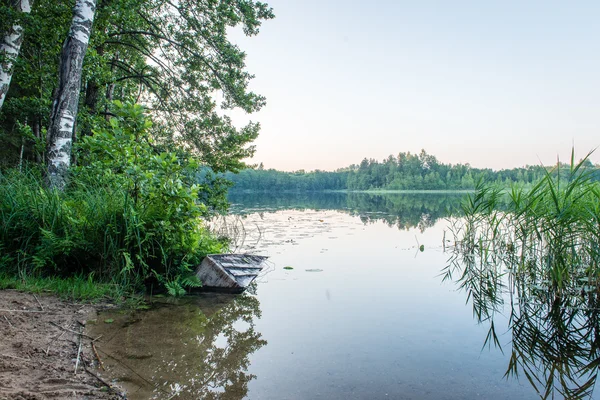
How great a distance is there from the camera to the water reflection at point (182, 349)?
2494mm

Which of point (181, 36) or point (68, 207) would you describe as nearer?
point (68, 207)

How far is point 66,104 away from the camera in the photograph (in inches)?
212

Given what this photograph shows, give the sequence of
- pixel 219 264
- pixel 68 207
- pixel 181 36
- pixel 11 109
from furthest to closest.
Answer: pixel 181 36 < pixel 11 109 < pixel 219 264 < pixel 68 207

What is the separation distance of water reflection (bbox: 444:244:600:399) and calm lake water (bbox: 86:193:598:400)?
0.11 m

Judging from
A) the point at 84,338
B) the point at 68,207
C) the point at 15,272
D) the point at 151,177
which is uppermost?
the point at 151,177

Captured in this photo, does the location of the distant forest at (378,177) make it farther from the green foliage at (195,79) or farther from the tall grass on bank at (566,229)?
the tall grass on bank at (566,229)

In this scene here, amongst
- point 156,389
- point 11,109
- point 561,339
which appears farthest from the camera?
point 11,109

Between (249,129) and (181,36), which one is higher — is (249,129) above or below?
below

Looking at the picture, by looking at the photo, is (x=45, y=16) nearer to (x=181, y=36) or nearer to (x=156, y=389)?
(x=181, y=36)

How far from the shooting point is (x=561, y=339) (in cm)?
369

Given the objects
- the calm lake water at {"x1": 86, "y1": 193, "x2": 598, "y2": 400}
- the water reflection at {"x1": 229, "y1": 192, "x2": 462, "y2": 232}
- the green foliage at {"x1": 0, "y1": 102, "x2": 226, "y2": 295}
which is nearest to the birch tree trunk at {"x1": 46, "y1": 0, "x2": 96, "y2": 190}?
the green foliage at {"x1": 0, "y1": 102, "x2": 226, "y2": 295}

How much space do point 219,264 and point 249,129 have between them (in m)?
5.53

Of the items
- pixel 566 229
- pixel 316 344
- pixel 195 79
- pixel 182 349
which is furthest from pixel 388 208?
pixel 182 349

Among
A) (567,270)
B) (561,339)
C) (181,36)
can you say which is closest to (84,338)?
(561,339)
